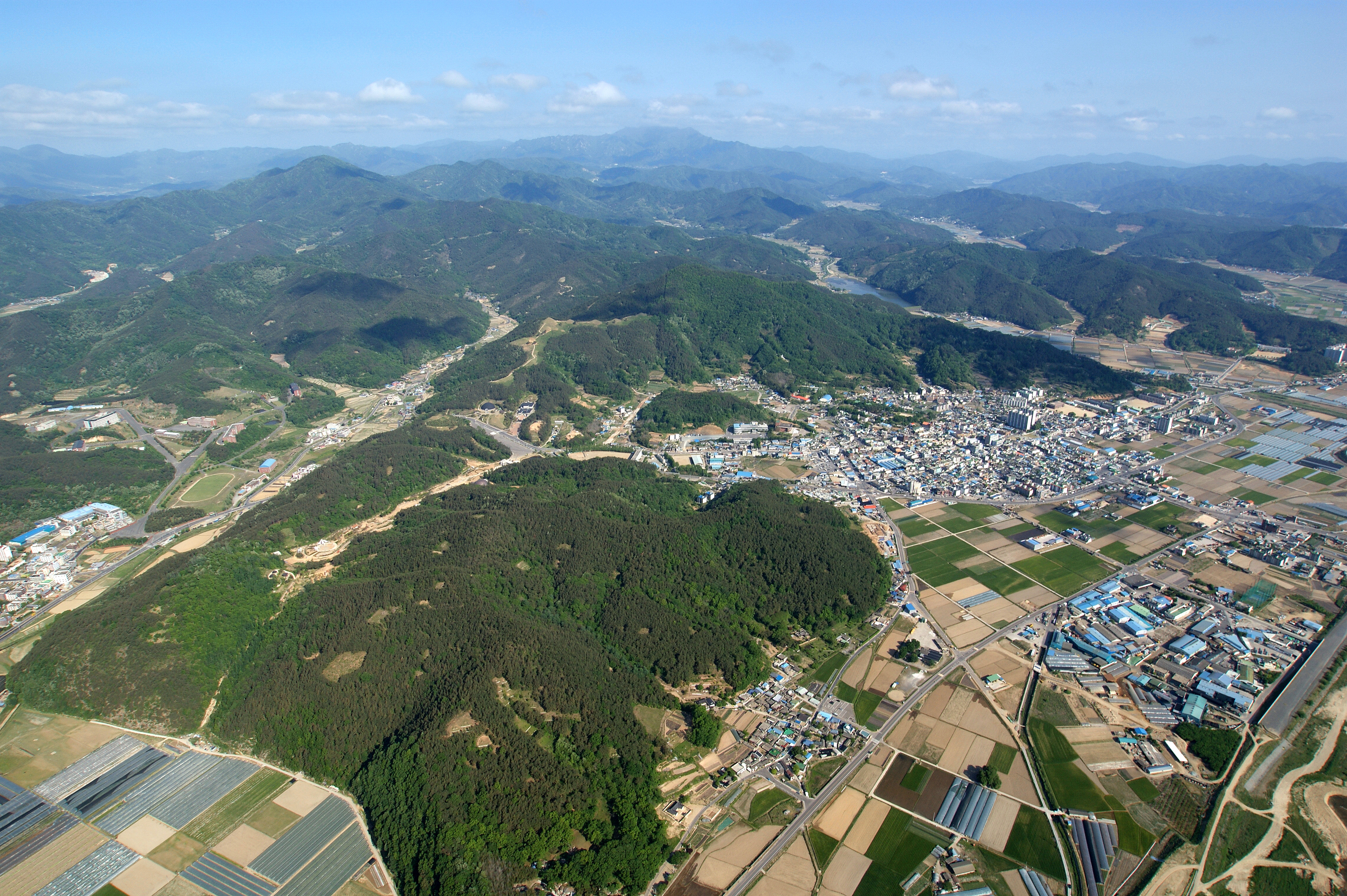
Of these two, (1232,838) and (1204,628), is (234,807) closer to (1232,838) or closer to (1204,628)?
(1232,838)

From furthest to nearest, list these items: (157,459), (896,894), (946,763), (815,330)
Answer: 1. (815,330)
2. (157,459)
3. (946,763)
4. (896,894)

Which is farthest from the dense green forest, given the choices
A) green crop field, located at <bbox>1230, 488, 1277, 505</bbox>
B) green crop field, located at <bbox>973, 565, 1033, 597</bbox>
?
green crop field, located at <bbox>1230, 488, 1277, 505</bbox>

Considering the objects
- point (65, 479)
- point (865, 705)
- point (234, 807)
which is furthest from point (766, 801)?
point (65, 479)

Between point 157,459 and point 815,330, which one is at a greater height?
point 815,330

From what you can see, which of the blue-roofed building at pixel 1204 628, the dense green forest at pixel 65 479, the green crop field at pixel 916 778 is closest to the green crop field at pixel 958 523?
the blue-roofed building at pixel 1204 628

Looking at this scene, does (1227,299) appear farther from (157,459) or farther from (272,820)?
(157,459)

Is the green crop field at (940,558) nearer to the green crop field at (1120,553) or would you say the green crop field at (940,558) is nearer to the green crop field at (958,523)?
the green crop field at (958,523)

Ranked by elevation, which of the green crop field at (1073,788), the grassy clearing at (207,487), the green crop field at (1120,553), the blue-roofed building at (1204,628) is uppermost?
the green crop field at (1120,553)

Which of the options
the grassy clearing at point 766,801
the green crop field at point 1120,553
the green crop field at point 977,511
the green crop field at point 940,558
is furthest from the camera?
the green crop field at point 977,511

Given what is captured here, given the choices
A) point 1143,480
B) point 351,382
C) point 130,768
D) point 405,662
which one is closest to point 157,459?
point 351,382
